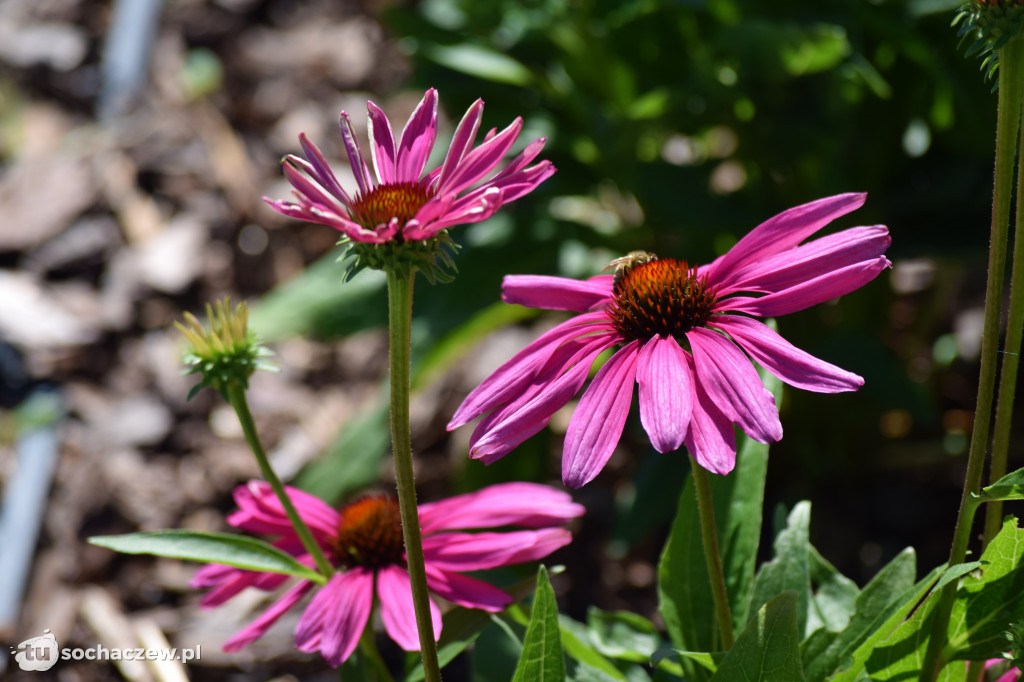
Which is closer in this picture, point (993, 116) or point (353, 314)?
point (993, 116)

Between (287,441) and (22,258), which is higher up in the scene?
(22,258)

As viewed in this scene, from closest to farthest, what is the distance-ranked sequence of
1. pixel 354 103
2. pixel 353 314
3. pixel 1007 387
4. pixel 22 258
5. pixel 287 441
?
pixel 1007 387
pixel 353 314
pixel 287 441
pixel 22 258
pixel 354 103

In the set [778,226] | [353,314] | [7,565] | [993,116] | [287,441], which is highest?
[993,116]

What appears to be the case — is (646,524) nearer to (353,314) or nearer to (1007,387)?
(353,314)

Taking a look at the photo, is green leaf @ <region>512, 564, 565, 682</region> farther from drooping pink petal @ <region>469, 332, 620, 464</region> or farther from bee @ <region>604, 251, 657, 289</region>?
bee @ <region>604, 251, 657, 289</region>

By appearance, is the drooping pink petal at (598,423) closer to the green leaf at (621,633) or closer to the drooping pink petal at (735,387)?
the drooping pink petal at (735,387)

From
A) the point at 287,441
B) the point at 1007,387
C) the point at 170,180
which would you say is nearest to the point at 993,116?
the point at 1007,387

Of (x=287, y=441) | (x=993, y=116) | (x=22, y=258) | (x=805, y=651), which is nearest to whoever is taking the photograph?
(x=805, y=651)
